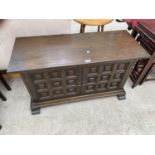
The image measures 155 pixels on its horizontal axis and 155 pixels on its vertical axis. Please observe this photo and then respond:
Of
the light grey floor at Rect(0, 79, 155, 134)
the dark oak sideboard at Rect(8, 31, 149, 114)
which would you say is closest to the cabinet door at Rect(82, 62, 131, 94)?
the dark oak sideboard at Rect(8, 31, 149, 114)

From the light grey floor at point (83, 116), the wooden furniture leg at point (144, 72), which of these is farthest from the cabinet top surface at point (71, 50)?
the light grey floor at point (83, 116)

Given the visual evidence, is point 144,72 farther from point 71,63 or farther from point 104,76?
point 71,63

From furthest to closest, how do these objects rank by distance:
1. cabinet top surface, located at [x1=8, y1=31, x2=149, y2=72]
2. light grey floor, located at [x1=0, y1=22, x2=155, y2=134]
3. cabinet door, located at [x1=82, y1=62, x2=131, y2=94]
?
light grey floor, located at [x1=0, y1=22, x2=155, y2=134] < cabinet door, located at [x1=82, y1=62, x2=131, y2=94] < cabinet top surface, located at [x1=8, y1=31, x2=149, y2=72]

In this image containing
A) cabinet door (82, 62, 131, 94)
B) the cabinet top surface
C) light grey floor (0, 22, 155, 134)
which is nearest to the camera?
the cabinet top surface

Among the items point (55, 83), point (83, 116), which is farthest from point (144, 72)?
point (55, 83)

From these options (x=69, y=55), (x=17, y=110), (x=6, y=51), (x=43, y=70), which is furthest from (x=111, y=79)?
(x=6, y=51)

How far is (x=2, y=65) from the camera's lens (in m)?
1.53

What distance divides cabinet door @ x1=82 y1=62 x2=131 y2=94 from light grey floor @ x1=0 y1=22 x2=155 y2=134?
0.20 meters

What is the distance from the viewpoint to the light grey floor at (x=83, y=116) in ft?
4.24

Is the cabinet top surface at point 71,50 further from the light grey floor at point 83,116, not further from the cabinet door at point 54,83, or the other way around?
the light grey floor at point 83,116

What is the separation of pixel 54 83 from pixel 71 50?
318 millimetres

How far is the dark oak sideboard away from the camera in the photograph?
1018 mm

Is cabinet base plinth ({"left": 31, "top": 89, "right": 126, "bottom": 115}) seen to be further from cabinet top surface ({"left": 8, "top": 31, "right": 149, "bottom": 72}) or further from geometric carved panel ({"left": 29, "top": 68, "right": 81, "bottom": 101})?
cabinet top surface ({"left": 8, "top": 31, "right": 149, "bottom": 72})
